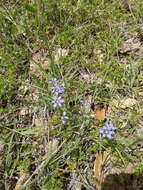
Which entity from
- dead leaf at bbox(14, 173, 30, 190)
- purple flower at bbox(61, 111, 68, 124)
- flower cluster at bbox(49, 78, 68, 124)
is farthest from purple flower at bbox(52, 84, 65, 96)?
dead leaf at bbox(14, 173, 30, 190)

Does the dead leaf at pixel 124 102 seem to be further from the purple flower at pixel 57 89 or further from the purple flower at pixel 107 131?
the purple flower at pixel 57 89

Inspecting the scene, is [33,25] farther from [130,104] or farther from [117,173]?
[117,173]

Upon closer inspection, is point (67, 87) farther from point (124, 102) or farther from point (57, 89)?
point (124, 102)

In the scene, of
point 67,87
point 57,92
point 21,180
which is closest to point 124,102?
point 67,87

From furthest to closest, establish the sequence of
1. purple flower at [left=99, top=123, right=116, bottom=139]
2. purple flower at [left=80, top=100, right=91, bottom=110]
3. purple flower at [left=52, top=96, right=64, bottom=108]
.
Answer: purple flower at [left=80, top=100, right=91, bottom=110], purple flower at [left=52, top=96, right=64, bottom=108], purple flower at [left=99, top=123, right=116, bottom=139]

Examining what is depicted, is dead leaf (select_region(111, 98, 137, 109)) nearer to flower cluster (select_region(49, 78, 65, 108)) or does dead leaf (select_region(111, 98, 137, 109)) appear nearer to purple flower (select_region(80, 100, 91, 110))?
purple flower (select_region(80, 100, 91, 110))

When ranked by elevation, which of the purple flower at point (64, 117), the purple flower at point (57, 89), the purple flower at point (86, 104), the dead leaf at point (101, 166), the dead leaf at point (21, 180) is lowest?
the dead leaf at point (21, 180)

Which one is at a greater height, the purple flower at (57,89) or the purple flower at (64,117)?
the purple flower at (57,89)

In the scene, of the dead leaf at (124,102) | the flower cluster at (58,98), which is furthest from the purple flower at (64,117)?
the dead leaf at (124,102)
